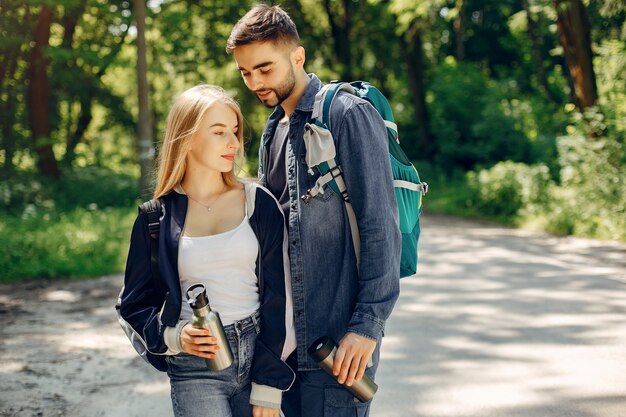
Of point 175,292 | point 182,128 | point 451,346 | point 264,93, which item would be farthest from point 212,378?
point 451,346

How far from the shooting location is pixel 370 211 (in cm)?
245

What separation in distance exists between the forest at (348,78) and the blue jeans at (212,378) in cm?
86

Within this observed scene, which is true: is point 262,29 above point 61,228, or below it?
above

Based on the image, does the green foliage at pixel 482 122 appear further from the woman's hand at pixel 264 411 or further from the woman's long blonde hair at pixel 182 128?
the woman's hand at pixel 264 411

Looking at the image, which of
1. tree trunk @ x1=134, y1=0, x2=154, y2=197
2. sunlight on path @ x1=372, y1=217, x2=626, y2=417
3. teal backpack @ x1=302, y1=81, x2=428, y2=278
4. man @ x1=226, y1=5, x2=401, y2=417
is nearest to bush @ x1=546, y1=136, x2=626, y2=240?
sunlight on path @ x1=372, y1=217, x2=626, y2=417

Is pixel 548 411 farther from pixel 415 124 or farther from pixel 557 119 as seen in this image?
pixel 415 124

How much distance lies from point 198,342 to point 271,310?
0.99 ft

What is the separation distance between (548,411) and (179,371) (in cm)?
270

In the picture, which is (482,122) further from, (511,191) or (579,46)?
(579,46)

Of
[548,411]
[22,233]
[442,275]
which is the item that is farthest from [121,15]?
[548,411]

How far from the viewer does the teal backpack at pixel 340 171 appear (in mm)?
2502

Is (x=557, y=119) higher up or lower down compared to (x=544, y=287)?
higher up

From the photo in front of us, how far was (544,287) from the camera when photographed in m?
7.69

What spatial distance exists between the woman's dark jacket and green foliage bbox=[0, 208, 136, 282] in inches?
296
